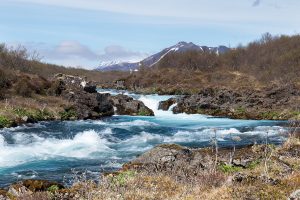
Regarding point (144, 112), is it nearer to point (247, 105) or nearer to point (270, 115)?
point (247, 105)

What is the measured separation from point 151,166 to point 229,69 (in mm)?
90080

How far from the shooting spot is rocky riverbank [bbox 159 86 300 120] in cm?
4338

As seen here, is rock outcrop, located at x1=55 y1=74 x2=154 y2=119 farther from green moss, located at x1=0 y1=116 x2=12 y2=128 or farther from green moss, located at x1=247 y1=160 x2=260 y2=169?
green moss, located at x1=247 y1=160 x2=260 y2=169

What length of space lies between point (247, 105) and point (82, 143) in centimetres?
2689

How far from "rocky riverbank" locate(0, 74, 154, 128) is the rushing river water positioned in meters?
1.94

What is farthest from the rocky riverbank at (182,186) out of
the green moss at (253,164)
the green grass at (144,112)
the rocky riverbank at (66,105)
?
the green grass at (144,112)

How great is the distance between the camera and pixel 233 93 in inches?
2082

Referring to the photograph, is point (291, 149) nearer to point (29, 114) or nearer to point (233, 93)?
point (29, 114)

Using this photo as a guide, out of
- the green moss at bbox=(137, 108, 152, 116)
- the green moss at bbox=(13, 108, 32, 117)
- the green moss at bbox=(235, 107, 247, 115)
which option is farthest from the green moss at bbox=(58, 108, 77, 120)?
the green moss at bbox=(235, 107, 247, 115)

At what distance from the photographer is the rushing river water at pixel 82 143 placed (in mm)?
17812

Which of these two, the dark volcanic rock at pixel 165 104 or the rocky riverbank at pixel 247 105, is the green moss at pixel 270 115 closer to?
the rocky riverbank at pixel 247 105

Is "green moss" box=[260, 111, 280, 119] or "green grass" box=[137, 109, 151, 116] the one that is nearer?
"green moss" box=[260, 111, 280, 119]

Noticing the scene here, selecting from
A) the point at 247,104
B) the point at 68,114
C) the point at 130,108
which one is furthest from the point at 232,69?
the point at 68,114

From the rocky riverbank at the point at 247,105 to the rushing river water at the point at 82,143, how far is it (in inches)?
389
